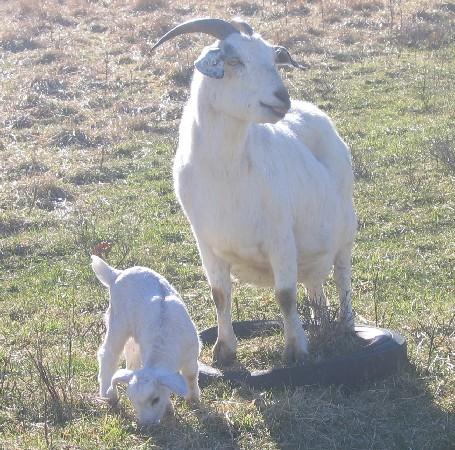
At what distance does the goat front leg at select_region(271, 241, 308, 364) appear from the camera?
7203 millimetres

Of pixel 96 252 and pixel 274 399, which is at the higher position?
pixel 274 399

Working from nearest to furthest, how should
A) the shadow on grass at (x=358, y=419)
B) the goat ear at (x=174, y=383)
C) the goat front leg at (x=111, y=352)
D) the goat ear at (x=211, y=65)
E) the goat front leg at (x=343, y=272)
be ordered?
1. the goat ear at (x=174, y=383)
2. the shadow on grass at (x=358, y=419)
3. the goat front leg at (x=111, y=352)
4. the goat ear at (x=211, y=65)
5. the goat front leg at (x=343, y=272)

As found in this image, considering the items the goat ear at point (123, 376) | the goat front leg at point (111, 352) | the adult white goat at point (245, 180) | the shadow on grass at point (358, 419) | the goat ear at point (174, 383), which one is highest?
the adult white goat at point (245, 180)

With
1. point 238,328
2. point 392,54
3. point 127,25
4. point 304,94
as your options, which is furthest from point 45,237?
point 127,25

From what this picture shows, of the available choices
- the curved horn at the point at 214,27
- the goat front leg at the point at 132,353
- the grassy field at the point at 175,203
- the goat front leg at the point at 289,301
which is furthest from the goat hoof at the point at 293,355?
the curved horn at the point at 214,27

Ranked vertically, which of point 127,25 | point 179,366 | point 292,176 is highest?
point 292,176

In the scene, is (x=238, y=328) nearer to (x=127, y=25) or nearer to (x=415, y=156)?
(x=415, y=156)

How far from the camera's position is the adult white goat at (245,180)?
693 cm

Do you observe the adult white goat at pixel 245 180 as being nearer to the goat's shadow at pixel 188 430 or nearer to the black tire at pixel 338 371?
the black tire at pixel 338 371

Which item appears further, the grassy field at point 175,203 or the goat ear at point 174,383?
the grassy field at point 175,203

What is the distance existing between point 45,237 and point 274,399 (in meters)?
5.17

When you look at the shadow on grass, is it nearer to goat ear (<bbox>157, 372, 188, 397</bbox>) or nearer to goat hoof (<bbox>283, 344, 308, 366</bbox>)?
goat hoof (<bbox>283, 344, 308, 366</bbox>)

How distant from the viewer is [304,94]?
663 inches

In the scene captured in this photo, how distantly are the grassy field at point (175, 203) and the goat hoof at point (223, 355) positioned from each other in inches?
7.4
